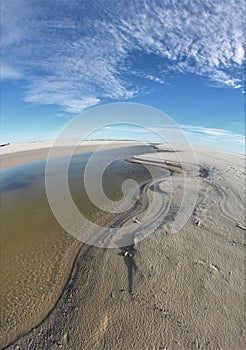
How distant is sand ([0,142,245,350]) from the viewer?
311 centimetres

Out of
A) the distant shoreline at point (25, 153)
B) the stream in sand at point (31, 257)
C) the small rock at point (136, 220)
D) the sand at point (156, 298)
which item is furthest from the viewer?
the distant shoreline at point (25, 153)

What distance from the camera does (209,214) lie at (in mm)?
6449

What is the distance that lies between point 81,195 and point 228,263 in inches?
273

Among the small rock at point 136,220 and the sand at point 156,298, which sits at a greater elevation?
the small rock at point 136,220

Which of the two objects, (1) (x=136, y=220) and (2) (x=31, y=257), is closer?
(2) (x=31, y=257)

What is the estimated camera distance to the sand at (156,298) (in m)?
3.11

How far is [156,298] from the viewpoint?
12.0 feet

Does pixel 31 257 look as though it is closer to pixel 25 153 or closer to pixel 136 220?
pixel 136 220

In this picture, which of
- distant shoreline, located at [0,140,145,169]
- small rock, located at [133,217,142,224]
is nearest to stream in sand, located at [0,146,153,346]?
small rock, located at [133,217,142,224]

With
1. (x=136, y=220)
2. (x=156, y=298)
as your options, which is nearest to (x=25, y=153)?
(x=136, y=220)

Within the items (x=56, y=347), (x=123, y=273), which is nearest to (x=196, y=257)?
(x=123, y=273)

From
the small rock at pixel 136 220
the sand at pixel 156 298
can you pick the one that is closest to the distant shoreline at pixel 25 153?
the small rock at pixel 136 220

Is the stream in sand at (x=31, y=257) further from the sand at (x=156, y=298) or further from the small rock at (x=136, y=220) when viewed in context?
the small rock at (x=136, y=220)

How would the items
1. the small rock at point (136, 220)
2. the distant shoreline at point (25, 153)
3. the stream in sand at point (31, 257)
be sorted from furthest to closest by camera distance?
the distant shoreline at point (25, 153) → the small rock at point (136, 220) → the stream in sand at point (31, 257)
